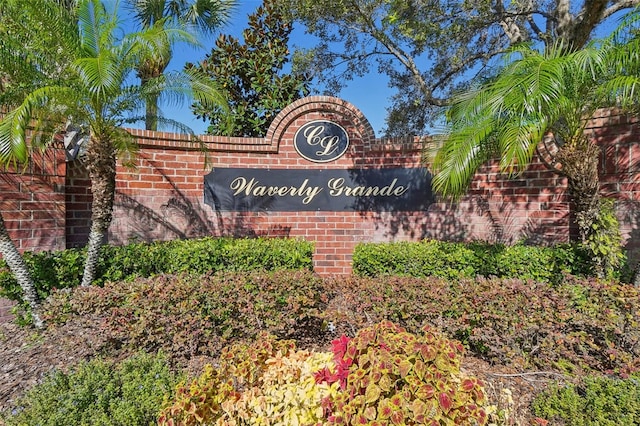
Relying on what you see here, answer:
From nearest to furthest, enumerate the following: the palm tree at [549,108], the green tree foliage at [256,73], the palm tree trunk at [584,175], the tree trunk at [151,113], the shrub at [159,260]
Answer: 1. the palm tree at [549,108]
2. the palm tree trunk at [584,175]
3. the shrub at [159,260]
4. the tree trunk at [151,113]
5. the green tree foliage at [256,73]

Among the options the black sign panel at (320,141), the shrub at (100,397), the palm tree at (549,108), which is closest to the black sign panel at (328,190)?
the black sign panel at (320,141)

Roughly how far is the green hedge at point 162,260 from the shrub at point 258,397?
291 cm

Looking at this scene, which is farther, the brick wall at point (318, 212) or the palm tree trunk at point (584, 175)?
the brick wall at point (318, 212)

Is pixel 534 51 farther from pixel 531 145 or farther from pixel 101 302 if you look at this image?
pixel 101 302

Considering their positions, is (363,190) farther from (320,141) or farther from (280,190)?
(280,190)

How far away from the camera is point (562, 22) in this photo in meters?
6.27

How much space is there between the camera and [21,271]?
396 cm

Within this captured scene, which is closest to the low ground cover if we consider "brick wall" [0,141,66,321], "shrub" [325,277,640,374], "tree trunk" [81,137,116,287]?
"shrub" [325,277,640,374]

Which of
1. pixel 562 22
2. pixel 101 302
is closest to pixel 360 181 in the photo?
pixel 101 302

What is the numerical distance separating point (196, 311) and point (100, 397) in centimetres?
120

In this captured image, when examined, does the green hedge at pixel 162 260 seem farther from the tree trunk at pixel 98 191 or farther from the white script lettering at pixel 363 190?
the white script lettering at pixel 363 190

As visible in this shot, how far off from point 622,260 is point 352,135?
4396 millimetres

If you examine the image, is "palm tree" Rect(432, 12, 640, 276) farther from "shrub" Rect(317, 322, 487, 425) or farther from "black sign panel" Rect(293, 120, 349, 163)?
"shrub" Rect(317, 322, 487, 425)

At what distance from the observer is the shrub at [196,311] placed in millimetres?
3127
